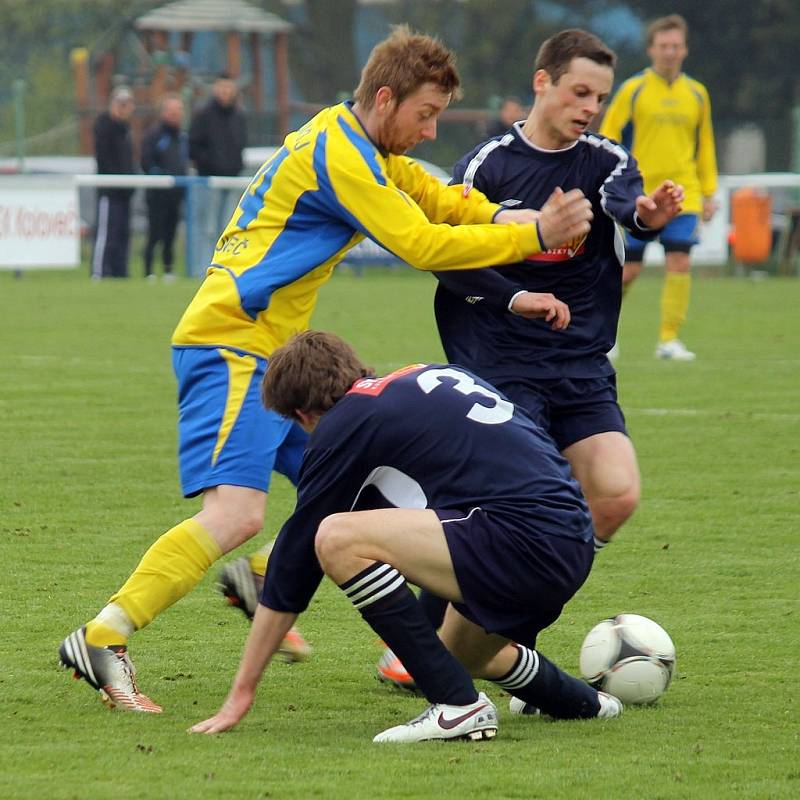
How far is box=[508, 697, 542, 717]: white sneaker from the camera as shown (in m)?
4.80

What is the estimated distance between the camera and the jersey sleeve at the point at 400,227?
15.9 ft

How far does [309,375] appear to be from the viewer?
172 inches

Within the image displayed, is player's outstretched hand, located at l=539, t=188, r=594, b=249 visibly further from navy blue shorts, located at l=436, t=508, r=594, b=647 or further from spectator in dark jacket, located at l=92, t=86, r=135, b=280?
spectator in dark jacket, located at l=92, t=86, r=135, b=280

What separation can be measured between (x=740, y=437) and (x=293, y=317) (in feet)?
16.4

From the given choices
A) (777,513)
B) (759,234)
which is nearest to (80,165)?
(759,234)

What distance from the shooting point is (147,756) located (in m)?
4.17

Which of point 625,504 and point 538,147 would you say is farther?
point 538,147

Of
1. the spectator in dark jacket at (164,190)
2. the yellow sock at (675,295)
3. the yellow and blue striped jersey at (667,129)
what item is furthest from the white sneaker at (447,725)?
the spectator in dark jacket at (164,190)

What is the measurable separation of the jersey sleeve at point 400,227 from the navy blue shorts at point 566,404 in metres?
0.67

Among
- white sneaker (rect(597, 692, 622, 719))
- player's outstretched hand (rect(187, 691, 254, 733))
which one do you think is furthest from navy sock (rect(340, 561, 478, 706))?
white sneaker (rect(597, 692, 622, 719))

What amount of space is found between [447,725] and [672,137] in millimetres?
9123

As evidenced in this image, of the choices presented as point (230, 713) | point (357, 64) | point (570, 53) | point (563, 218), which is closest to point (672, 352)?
point (570, 53)

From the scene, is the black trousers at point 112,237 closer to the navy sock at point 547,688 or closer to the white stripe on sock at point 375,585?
the navy sock at point 547,688

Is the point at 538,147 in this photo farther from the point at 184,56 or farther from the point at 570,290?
the point at 184,56
